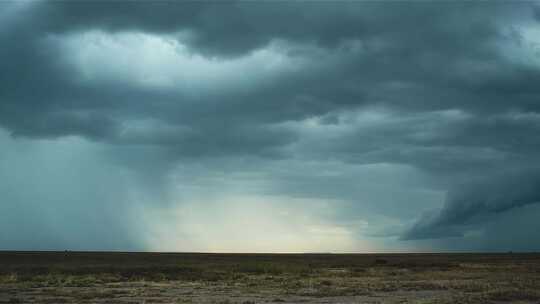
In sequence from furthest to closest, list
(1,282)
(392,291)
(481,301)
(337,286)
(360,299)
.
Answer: (1,282)
(337,286)
(392,291)
(360,299)
(481,301)

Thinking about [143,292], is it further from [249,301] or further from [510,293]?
[510,293]

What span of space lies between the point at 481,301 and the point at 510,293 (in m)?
5.52

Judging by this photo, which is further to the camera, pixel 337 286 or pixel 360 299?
pixel 337 286

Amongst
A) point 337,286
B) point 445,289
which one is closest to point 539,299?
point 445,289

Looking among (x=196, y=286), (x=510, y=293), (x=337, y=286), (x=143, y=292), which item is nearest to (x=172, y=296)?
(x=143, y=292)

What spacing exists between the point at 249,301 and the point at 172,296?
7070mm

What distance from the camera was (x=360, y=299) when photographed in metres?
41.6

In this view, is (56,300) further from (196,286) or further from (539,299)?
(539,299)

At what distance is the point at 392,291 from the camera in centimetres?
4934

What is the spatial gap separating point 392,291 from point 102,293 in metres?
23.3

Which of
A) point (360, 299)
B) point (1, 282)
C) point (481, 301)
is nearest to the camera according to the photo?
point (481, 301)

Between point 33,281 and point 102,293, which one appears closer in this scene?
point 102,293

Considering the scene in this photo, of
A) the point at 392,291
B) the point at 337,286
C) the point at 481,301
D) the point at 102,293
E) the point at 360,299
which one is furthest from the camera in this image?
the point at 337,286

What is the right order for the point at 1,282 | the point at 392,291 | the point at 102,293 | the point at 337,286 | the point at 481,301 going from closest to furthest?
the point at 481,301, the point at 102,293, the point at 392,291, the point at 337,286, the point at 1,282
